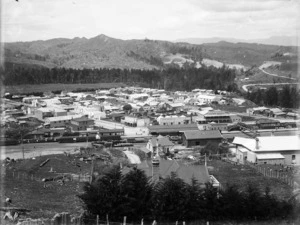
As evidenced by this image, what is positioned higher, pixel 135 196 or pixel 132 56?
A: pixel 132 56

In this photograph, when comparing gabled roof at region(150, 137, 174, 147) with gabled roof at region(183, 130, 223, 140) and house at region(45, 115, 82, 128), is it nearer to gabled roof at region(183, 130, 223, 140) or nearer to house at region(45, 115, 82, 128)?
gabled roof at region(183, 130, 223, 140)

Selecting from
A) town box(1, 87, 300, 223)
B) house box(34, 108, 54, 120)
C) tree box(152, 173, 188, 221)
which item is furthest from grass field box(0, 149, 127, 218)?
house box(34, 108, 54, 120)

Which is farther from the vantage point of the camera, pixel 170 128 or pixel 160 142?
pixel 170 128

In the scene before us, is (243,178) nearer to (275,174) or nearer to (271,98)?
(275,174)

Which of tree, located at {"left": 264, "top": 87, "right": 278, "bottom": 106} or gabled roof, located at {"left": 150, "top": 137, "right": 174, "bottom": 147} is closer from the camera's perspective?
gabled roof, located at {"left": 150, "top": 137, "right": 174, "bottom": 147}

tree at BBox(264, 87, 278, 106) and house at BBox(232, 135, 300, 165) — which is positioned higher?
tree at BBox(264, 87, 278, 106)

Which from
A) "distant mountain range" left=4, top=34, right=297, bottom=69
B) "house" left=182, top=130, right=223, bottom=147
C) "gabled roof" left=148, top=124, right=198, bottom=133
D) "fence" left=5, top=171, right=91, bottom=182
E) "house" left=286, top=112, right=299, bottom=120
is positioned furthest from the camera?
"distant mountain range" left=4, top=34, right=297, bottom=69

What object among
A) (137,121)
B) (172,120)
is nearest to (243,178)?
(172,120)
